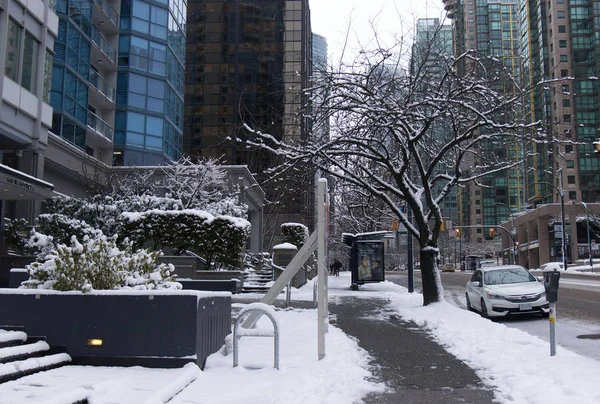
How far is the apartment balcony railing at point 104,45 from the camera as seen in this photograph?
33906 mm

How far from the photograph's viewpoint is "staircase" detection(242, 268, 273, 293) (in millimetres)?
22969

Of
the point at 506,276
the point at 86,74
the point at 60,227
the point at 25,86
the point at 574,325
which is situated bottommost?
the point at 574,325

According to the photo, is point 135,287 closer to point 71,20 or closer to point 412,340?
point 412,340

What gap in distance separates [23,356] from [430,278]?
42.3 ft

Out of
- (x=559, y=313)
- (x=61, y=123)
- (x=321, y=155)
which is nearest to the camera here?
(x=559, y=313)

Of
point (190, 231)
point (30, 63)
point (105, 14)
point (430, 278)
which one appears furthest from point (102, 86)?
point (430, 278)

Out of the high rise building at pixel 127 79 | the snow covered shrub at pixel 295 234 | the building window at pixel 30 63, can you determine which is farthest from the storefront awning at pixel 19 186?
the snow covered shrub at pixel 295 234

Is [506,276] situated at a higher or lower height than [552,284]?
lower

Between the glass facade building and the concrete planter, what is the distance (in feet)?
95.3

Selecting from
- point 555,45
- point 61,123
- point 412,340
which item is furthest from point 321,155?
point 555,45

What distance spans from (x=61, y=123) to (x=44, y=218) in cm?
863

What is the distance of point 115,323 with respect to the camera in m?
7.62

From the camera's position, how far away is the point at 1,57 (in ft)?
65.1

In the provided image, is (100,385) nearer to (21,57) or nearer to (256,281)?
(256,281)
